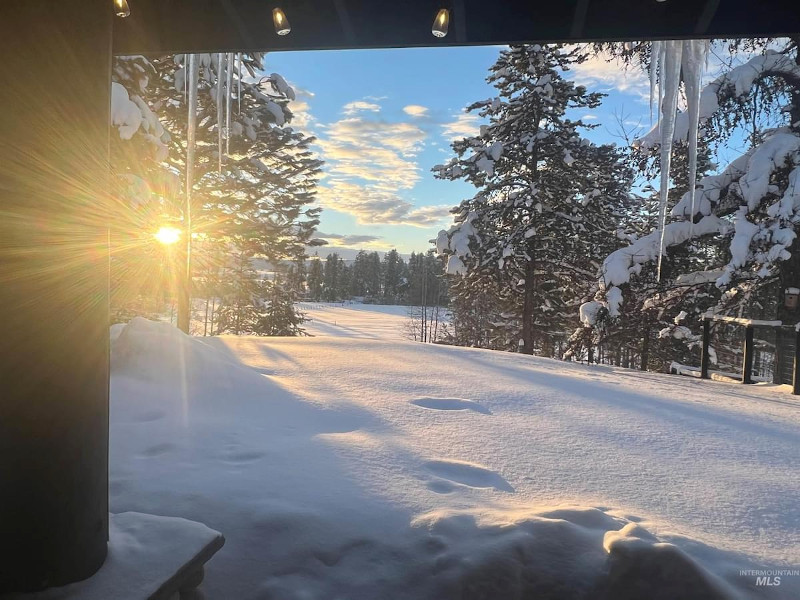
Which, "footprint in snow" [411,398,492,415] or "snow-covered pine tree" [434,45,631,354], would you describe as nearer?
"footprint in snow" [411,398,492,415]

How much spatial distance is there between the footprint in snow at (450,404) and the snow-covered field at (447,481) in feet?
0.07

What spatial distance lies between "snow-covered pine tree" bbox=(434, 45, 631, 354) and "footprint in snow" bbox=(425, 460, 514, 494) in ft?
36.2

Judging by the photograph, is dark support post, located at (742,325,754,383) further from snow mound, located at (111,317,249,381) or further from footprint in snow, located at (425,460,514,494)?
snow mound, located at (111,317,249,381)

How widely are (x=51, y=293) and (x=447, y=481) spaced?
2076 mm

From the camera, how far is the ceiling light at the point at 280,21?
3.42 meters

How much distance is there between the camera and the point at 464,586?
71.2 inches

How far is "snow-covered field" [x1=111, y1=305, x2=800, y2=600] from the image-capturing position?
1854mm

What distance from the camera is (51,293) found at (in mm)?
1484

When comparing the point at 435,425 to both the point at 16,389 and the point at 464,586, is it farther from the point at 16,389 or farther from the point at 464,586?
the point at 16,389

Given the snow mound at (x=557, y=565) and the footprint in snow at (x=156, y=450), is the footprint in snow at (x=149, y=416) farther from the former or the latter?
the snow mound at (x=557, y=565)

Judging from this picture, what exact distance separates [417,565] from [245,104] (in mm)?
15978

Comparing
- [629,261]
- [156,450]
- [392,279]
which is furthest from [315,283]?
[156,450]

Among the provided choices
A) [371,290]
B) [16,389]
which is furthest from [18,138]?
[371,290]

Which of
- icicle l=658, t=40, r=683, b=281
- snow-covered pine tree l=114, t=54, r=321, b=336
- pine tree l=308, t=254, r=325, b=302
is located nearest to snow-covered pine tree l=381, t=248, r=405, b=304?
pine tree l=308, t=254, r=325, b=302
